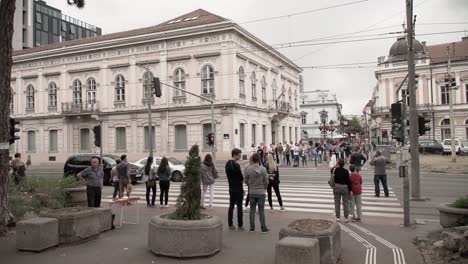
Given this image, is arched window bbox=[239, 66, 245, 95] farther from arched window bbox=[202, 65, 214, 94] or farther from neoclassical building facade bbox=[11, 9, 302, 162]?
arched window bbox=[202, 65, 214, 94]

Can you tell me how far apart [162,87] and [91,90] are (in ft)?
29.8

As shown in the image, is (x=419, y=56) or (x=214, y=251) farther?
(x=419, y=56)

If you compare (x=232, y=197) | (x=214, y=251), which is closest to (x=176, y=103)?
(x=232, y=197)

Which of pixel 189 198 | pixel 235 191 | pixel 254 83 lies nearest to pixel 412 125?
pixel 235 191

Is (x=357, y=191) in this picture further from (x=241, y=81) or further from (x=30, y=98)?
(x=30, y=98)

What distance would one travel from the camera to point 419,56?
66938 mm

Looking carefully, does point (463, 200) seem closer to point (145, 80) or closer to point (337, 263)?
point (337, 263)

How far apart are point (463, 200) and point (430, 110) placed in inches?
2380

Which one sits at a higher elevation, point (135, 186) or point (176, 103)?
point (176, 103)

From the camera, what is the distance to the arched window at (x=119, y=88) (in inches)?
1736

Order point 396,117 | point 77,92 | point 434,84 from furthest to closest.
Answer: point 434,84, point 77,92, point 396,117

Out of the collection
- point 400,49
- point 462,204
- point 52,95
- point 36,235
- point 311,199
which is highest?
point 400,49

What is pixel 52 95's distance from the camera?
48719 millimetres

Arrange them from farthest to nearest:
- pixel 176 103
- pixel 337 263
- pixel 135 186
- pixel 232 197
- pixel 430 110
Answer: pixel 430 110, pixel 176 103, pixel 135 186, pixel 232 197, pixel 337 263
